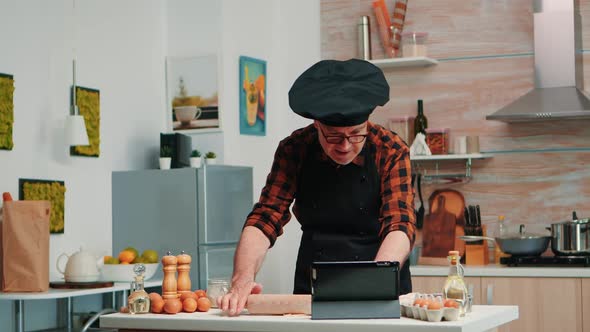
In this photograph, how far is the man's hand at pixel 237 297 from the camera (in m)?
2.63

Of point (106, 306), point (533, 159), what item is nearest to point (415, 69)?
point (533, 159)

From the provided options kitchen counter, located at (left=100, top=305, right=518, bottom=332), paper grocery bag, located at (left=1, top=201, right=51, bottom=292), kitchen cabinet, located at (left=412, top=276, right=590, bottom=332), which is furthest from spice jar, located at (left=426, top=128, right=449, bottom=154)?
kitchen counter, located at (left=100, top=305, right=518, bottom=332)

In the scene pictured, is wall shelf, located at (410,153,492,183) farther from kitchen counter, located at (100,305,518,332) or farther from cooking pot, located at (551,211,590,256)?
kitchen counter, located at (100,305,518,332)

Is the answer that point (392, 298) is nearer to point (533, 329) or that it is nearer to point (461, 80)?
point (533, 329)

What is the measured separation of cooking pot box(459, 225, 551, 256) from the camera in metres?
5.18

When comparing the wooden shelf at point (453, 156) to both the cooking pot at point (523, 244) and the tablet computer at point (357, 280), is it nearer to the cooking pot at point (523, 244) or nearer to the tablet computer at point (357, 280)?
the cooking pot at point (523, 244)

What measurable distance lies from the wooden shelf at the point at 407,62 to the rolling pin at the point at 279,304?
3290 millimetres

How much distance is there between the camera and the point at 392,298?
2.44 metres

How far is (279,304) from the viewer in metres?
2.58

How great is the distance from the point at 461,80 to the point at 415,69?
0.96ft

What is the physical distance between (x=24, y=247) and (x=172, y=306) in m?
1.99

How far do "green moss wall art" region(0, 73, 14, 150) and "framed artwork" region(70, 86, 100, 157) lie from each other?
0.51 meters

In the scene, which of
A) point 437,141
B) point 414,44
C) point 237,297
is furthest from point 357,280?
point 414,44

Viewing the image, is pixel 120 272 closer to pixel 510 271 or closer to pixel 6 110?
pixel 6 110
